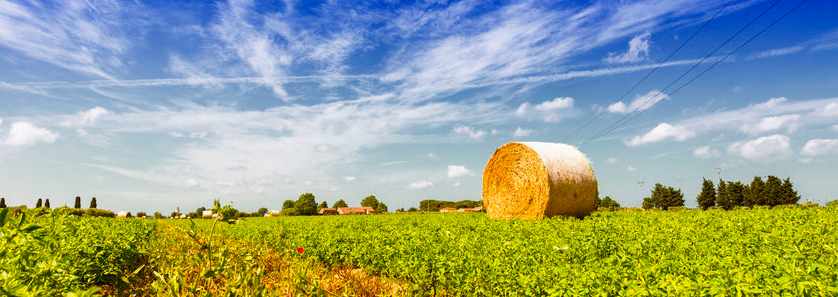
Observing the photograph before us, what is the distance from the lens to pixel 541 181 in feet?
49.9

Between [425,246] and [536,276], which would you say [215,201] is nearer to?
[536,276]

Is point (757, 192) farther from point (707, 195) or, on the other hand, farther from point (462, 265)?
point (462, 265)

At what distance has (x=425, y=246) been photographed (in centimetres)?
664

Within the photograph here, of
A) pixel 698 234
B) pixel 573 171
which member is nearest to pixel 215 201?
pixel 698 234

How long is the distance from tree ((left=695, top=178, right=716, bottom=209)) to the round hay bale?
2835 inches

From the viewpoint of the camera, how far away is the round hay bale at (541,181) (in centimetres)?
1522

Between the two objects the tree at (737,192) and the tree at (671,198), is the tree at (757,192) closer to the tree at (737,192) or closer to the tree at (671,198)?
the tree at (737,192)

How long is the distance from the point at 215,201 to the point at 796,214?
44.7ft

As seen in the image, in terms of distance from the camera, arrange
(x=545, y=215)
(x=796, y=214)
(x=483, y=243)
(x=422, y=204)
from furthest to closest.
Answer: (x=422, y=204), (x=545, y=215), (x=796, y=214), (x=483, y=243)

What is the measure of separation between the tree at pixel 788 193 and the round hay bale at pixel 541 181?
6827 cm

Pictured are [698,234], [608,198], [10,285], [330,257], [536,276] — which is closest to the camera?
[10,285]

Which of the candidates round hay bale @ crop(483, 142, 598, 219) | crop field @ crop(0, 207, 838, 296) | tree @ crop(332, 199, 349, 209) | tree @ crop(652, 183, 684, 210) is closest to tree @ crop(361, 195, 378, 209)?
tree @ crop(332, 199, 349, 209)

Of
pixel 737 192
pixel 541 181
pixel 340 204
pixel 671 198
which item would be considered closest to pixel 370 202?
pixel 340 204

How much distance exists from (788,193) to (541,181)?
2821 inches
